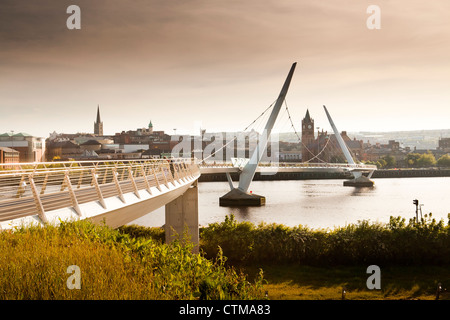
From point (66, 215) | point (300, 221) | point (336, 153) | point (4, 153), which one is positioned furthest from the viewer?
point (336, 153)

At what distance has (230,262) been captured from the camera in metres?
20.8

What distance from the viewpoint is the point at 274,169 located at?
66062 mm

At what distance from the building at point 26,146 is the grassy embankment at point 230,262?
3094 inches

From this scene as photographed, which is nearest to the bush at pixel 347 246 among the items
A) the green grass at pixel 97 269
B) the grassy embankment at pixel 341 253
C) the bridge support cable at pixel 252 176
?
the grassy embankment at pixel 341 253

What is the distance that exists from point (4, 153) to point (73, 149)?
57.6 m

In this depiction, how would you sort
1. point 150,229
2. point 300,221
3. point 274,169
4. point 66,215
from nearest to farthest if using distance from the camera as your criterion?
point 66,215, point 150,229, point 300,221, point 274,169

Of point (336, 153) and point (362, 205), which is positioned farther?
point (336, 153)

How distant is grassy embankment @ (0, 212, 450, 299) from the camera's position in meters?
5.05

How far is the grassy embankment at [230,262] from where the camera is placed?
5.05 metres

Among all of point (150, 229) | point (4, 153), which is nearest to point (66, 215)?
point (150, 229)

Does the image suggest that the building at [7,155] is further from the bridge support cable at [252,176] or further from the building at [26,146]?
the bridge support cable at [252,176]

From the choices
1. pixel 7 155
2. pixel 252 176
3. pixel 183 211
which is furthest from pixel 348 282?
pixel 7 155
